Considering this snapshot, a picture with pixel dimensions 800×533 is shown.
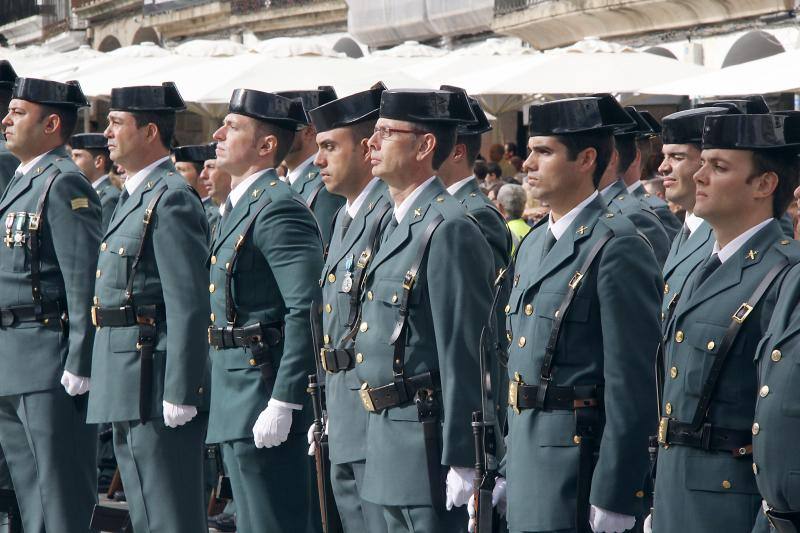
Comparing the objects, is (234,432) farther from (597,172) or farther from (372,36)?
(372,36)

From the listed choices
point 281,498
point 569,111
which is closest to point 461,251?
point 569,111

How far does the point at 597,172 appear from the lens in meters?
4.93

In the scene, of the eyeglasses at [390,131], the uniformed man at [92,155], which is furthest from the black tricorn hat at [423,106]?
the uniformed man at [92,155]

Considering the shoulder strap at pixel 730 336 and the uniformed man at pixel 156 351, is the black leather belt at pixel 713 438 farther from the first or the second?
the uniformed man at pixel 156 351

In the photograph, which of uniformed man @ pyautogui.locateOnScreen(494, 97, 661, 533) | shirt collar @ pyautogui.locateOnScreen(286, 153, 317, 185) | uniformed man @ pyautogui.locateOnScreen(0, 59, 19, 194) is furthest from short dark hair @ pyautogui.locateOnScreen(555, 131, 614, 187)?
uniformed man @ pyautogui.locateOnScreen(0, 59, 19, 194)

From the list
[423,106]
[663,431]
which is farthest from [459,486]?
[423,106]

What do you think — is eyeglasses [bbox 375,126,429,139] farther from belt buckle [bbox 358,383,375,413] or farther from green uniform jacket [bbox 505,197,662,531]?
belt buckle [bbox 358,383,375,413]

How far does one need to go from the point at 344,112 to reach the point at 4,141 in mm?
3239

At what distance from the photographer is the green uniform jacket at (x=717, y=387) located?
404 cm

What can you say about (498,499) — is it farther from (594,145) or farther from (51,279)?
(51,279)

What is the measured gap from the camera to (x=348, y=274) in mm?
5367

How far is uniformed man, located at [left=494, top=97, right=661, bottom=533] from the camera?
178 inches

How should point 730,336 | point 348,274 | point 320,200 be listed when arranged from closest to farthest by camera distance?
point 730,336 < point 348,274 < point 320,200

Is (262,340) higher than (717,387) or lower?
lower
